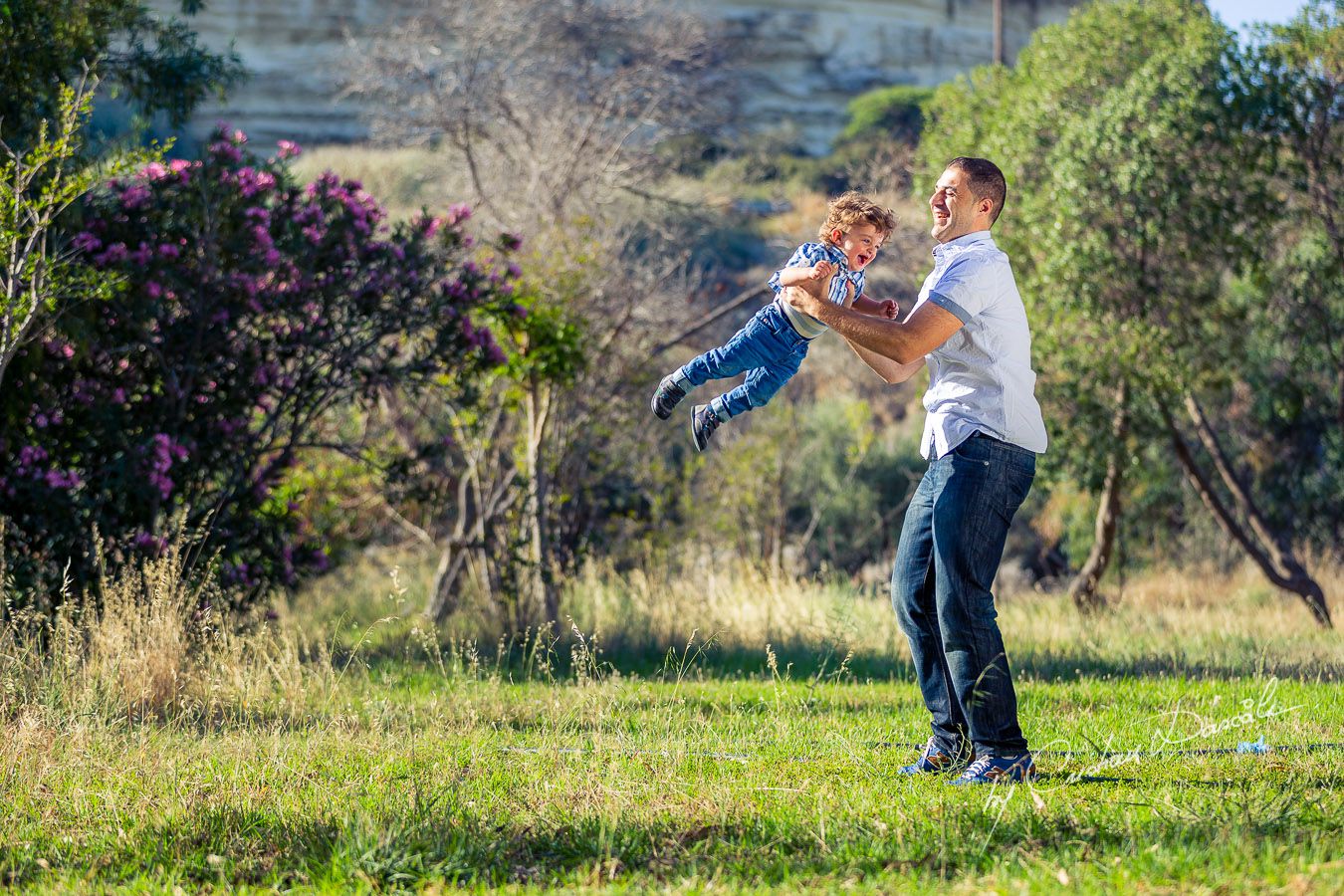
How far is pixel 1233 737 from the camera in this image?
212 inches

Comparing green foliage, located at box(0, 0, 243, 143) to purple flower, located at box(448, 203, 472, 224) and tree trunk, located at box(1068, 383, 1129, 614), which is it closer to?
purple flower, located at box(448, 203, 472, 224)

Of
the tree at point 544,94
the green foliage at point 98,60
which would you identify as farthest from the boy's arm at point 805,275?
the tree at point 544,94

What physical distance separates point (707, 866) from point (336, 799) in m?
1.34

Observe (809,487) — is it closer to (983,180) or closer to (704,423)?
(704,423)

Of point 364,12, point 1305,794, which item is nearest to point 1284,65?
point 1305,794

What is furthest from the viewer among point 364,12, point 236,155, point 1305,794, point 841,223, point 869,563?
point 364,12

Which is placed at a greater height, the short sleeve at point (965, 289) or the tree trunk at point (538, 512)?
the short sleeve at point (965, 289)

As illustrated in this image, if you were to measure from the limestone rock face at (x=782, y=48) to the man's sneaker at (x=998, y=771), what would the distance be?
44.6m

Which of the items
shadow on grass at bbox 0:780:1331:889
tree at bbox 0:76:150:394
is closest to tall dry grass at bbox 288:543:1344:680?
tree at bbox 0:76:150:394

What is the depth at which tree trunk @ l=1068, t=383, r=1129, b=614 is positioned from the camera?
13.4 meters

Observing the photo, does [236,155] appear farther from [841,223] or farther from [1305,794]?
[1305,794]

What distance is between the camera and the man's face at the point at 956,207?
4.61 m

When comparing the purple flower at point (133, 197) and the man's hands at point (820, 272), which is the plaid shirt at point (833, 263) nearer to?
the man's hands at point (820, 272)

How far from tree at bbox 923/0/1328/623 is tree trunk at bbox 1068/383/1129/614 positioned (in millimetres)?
32
